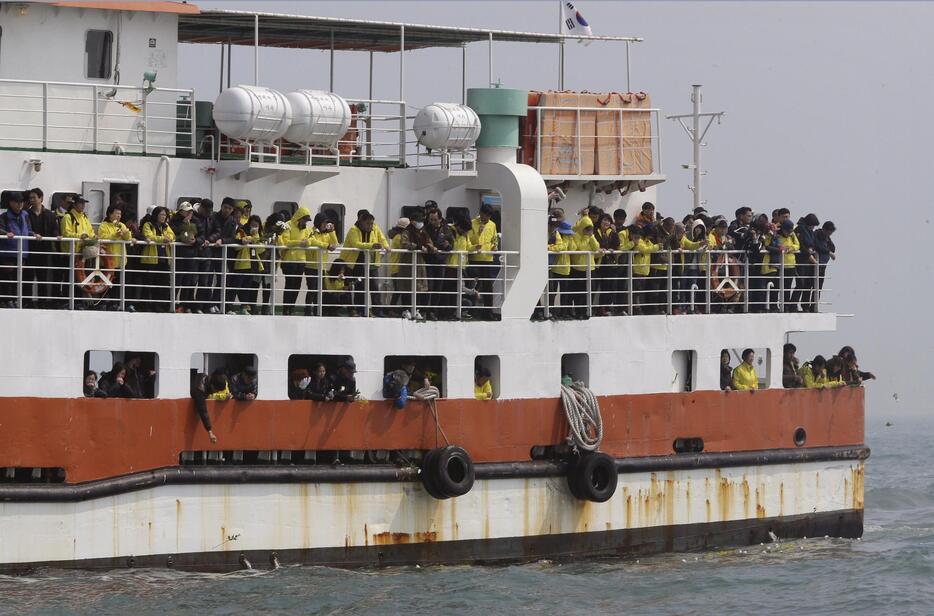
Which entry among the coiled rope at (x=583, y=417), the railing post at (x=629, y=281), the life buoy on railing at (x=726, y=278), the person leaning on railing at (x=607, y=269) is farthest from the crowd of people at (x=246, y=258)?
the life buoy on railing at (x=726, y=278)

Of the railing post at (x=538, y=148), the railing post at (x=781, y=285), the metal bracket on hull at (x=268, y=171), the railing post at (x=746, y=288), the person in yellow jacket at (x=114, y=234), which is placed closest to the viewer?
the person in yellow jacket at (x=114, y=234)

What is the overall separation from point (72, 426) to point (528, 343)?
5551 millimetres

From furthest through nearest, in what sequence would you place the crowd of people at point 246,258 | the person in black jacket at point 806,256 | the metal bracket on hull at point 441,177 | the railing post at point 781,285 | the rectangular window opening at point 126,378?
the person in black jacket at point 806,256 → the railing post at point 781,285 → the metal bracket on hull at point 441,177 → the crowd of people at point 246,258 → the rectangular window opening at point 126,378

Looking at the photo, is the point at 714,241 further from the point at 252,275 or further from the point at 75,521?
the point at 75,521

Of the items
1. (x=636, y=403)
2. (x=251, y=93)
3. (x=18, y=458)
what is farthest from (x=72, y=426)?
(x=636, y=403)

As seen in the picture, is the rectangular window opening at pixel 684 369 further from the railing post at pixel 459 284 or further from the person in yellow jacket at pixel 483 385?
the railing post at pixel 459 284

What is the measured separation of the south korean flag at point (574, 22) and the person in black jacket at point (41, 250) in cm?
822

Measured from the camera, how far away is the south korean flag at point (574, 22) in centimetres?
2350

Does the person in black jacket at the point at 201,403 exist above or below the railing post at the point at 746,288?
below

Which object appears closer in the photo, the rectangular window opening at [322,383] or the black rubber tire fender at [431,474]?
the rectangular window opening at [322,383]

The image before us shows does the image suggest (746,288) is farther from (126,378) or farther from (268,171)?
(126,378)

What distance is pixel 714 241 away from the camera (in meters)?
22.7

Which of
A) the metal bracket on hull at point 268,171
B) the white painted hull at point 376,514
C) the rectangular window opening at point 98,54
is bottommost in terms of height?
the white painted hull at point 376,514

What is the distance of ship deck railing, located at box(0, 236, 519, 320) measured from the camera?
1798cm
